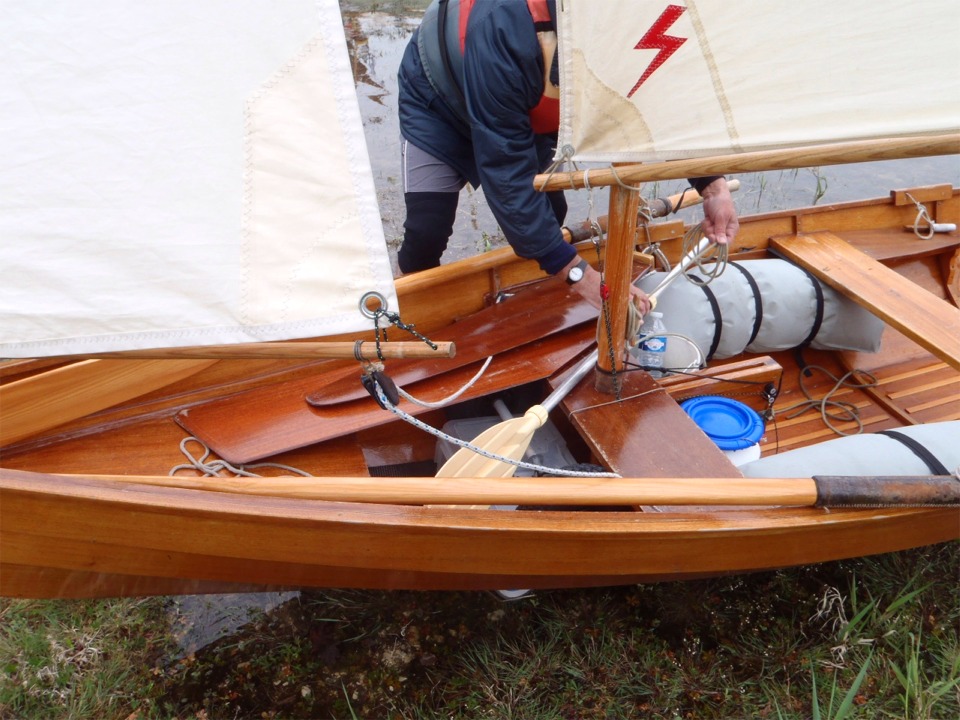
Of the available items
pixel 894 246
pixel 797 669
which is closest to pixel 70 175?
pixel 797 669

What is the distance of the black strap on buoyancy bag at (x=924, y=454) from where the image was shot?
8.02 feet

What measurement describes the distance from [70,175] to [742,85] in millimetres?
1661

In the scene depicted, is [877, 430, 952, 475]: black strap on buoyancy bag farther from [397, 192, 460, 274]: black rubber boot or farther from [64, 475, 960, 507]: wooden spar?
[397, 192, 460, 274]: black rubber boot

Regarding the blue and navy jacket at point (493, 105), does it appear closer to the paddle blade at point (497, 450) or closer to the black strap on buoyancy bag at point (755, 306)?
the paddle blade at point (497, 450)

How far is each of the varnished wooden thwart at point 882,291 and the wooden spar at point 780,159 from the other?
1.56 metres

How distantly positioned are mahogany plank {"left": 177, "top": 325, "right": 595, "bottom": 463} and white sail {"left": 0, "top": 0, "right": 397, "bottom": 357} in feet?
2.94

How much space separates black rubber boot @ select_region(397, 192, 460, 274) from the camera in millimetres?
3311

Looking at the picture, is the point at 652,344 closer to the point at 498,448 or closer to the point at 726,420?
the point at 726,420

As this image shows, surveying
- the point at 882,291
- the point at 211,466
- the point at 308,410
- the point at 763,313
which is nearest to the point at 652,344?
the point at 763,313

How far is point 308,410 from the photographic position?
2.68 m

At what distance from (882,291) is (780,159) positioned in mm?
1856

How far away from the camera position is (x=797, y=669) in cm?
276

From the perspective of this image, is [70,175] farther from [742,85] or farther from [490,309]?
[490,309]

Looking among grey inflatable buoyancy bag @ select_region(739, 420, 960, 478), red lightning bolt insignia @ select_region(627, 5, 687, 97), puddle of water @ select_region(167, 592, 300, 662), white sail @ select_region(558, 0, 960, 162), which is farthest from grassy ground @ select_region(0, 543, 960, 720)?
red lightning bolt insignia @ select_region(627, 5, 687, 97)
